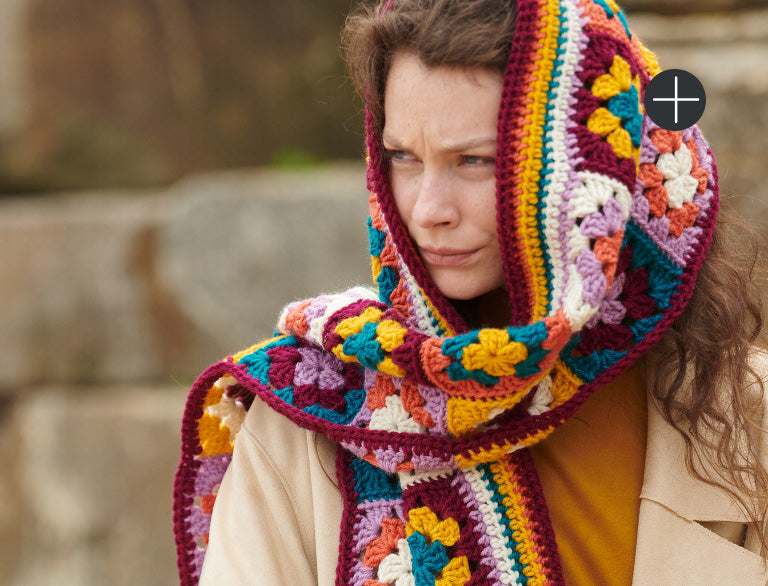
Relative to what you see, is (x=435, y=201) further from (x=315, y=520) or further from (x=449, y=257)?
(x=315, y=520)

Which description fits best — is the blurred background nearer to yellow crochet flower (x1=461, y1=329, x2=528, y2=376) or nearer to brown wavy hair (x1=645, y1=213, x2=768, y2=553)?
brown wavy hair (x1=645, y1=213, x2=768, y2=553)

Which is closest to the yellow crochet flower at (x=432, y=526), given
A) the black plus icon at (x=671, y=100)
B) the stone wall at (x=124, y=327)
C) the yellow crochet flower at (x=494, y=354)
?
the yellow crochet flower at (x=494, y=354)

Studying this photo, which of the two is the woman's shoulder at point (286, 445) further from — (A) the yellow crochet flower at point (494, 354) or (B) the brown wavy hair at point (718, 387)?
(B) the brown wavy hair at point (718, 387)

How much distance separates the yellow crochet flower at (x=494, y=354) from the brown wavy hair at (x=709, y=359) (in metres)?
0.40

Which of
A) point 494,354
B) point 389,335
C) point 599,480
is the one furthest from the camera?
point 599,480

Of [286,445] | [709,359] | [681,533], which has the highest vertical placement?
[709,359]

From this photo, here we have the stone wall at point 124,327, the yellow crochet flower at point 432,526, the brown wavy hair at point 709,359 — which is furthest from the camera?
the stone wall at point 124,327

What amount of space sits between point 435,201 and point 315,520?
0.57 metres

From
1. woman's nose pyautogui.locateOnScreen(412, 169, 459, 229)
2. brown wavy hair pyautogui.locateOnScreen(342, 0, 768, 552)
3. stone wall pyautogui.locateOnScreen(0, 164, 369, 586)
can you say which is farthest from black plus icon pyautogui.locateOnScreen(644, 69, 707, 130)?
stone wall pyautogui.locateOnScreen(0, 164, 369, 586)

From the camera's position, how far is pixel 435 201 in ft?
4.70

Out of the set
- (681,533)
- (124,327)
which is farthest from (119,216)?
(681,533)

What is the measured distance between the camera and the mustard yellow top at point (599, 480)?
1.51 m

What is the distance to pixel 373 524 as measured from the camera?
4.90ft

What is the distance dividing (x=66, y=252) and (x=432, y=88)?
3354mm
